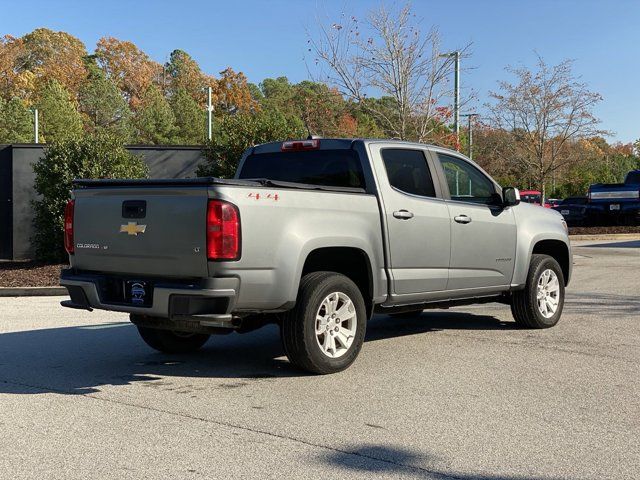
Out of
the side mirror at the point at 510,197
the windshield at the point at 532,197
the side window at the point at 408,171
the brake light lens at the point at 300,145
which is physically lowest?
the side mirror at the point at 510,197

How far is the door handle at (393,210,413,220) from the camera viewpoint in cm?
675

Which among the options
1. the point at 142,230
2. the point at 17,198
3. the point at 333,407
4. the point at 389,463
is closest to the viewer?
the point at 389,463

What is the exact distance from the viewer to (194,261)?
18.2ft

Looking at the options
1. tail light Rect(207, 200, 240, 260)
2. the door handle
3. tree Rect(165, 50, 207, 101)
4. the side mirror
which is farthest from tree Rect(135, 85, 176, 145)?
tail light Rect(207, 200, 240, 260)

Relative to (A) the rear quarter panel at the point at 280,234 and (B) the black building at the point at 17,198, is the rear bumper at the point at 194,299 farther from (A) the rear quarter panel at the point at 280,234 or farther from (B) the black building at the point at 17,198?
(B) the black building at the point at 17,198

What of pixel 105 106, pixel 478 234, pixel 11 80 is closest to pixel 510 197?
pixel 478 234

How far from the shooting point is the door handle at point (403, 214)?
6746mm

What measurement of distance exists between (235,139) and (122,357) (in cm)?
1005

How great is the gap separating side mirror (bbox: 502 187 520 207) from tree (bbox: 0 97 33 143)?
162 ft

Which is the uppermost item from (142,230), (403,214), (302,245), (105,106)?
(105,106)

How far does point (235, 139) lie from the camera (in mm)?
16656

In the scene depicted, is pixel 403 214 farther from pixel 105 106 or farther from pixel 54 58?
pixel 54 58

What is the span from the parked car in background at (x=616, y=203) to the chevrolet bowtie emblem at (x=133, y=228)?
26300 millimetres

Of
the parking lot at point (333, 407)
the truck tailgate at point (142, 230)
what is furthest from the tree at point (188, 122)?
the truck tailgate at point (142, 230)
